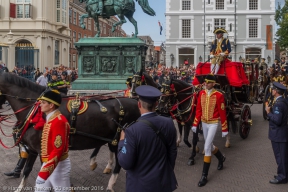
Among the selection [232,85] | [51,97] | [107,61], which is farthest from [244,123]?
[51,97]

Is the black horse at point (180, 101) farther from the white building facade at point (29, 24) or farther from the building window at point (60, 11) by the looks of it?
the building window at point (60, 11)

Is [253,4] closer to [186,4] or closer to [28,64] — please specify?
[186,4]

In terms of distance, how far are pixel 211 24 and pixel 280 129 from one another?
150ft

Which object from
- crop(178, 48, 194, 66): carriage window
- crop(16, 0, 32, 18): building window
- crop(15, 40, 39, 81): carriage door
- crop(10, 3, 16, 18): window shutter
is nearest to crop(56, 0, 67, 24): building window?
crop(16, 0, 32, 18): building window

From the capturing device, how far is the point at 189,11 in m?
50.4

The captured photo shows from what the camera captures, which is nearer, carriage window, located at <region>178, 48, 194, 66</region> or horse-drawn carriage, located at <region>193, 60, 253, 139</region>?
horse-drawn carriage, located at <region>193, 60, 253, 139</region>

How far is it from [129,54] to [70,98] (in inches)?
311

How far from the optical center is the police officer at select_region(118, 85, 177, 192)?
349 cm

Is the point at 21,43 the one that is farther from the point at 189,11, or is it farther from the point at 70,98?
the point at 70,98

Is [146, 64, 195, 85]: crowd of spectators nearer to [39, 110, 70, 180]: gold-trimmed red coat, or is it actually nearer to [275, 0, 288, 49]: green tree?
[39, 110, 70, 180]: gold-trimmed red coat

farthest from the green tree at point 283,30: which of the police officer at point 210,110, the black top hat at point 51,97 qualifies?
the black top hat at point 51,97

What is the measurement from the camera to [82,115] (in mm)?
6141

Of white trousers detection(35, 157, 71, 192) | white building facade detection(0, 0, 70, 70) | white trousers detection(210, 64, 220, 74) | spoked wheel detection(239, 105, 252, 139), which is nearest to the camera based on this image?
white trousers detection(35, 157, 71, 192)

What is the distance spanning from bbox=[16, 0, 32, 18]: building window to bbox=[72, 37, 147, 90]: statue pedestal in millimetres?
29700
